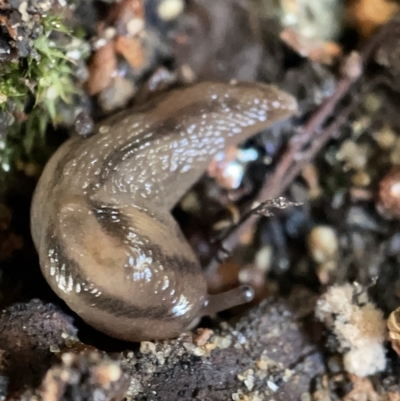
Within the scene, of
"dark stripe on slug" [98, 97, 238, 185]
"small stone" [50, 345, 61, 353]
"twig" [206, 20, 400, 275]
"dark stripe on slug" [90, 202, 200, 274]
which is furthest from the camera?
"twig" [206, 20, 400, 275]

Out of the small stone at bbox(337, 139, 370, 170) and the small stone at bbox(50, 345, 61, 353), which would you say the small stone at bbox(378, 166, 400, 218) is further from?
the small stone at bbox(50, 345, 61, 353)

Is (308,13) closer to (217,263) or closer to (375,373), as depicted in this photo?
(217,263)

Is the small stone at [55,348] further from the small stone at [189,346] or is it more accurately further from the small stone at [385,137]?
the small stone at [385,137]

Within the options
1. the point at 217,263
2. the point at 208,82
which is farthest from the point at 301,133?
the point at 217,263

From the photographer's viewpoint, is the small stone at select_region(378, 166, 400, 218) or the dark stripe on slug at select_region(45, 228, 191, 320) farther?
the small stone at select_region(378, 166, 400, 218)

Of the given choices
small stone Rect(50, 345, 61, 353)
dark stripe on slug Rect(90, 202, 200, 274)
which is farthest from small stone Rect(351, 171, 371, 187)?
small stone Rect(50, 345, 61, 353)

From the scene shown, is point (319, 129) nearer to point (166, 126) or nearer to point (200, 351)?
point (166, 126)

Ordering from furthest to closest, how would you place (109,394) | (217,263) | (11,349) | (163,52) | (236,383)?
(163,52)
(217,263)
(236,383)
(11,349)
(109,394)

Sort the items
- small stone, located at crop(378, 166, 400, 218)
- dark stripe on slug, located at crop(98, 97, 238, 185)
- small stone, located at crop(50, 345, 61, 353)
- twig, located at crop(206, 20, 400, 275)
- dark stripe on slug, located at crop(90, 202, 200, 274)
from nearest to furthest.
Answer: small stone, located at crop(50, 345, 61, 353)
dark stripe on slug, located at crop(90, 202, 200, 274)
dark stripe on slug, located at crop(98, 97, 238, 185)
small stone, located at crop(378, 166, 400, 218)
twig, located at crop(206, 20, 400, 275)
